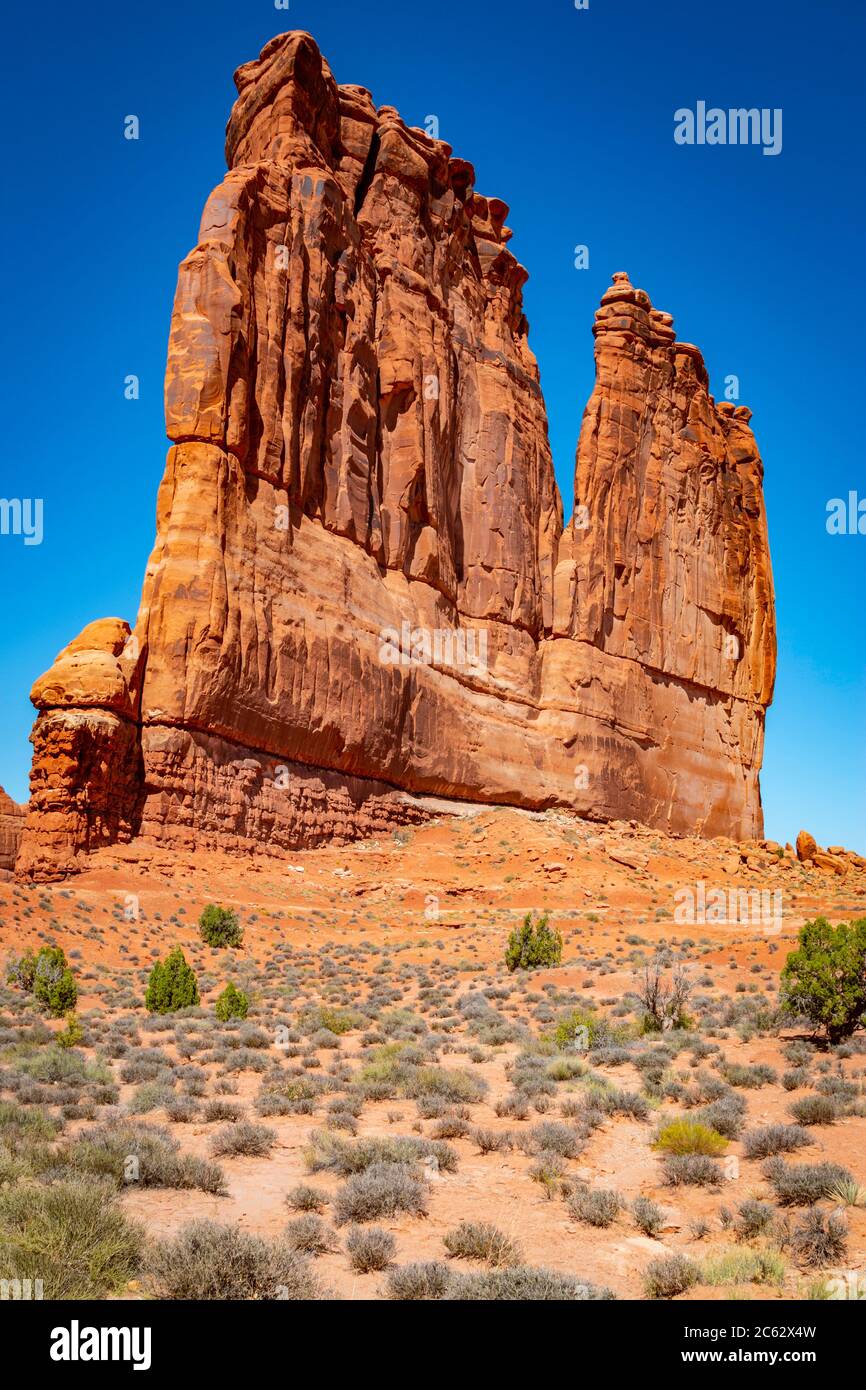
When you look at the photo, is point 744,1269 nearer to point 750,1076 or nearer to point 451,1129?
point 451,1129

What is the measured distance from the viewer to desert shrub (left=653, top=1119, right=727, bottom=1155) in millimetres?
9406

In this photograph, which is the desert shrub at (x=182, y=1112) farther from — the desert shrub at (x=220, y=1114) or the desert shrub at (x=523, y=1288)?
the desert shrub at (x=523, y=1288)

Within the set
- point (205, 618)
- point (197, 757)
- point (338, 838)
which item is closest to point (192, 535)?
point (205, 618)

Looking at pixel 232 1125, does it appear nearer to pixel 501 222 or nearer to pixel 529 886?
pixel 529 886

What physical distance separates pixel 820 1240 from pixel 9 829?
136 ft

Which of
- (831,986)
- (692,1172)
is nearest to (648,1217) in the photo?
(692,1172)

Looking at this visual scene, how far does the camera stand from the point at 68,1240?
20.8 ft

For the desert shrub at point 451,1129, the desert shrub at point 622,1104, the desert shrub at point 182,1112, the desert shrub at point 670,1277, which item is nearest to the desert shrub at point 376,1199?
the desert shrub at point 451,1129

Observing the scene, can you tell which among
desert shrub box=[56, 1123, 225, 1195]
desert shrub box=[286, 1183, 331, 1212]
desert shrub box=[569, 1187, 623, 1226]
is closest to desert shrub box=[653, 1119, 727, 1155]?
desert shrub box=[569, 1187, 623, 1226]

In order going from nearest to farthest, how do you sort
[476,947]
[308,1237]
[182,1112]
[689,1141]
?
[308,1237], [689,1141], [182,1112], [476,947]

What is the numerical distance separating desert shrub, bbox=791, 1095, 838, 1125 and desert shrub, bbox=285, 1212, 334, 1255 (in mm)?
5050

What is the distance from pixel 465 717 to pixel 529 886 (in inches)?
426

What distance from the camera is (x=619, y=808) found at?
51938 millimetres

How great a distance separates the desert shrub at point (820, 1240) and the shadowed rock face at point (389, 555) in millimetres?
26663
